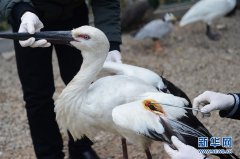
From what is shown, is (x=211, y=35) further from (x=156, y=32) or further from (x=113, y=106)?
(x=113, y=106)

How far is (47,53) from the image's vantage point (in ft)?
7.60

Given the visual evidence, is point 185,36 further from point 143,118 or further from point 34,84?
point 143,118

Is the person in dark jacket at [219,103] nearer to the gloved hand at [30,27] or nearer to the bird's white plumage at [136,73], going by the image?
the bird's white plumage at [136,73]

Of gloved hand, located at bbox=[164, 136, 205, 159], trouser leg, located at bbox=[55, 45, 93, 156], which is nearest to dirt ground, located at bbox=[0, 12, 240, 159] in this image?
trouser leg, located at bbox=[55, 45, 93, 156]

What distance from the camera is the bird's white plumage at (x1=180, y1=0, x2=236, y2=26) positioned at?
16.1ft

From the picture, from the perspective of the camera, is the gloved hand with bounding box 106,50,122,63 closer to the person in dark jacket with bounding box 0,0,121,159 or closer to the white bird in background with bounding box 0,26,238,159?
the person in dark jacket with bounding box 0,0,121,159

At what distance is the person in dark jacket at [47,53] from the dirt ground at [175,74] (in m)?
0.53

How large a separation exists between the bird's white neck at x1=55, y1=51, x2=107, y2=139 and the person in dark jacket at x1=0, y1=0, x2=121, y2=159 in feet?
0.78

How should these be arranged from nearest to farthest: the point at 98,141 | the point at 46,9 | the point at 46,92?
1. the point at 46,9
2. the point at 46,92
3. the point at 98,141

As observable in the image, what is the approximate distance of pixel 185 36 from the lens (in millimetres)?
5117

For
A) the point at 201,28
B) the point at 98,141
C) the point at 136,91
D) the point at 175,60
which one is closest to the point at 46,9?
the point at 136,91

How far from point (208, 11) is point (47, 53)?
9.67ft

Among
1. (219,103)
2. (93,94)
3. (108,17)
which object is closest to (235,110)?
(219,103)

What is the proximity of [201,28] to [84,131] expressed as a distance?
3.55m
